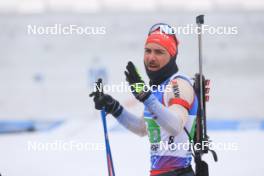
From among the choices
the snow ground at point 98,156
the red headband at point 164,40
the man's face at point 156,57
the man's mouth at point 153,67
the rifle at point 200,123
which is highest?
the red headband at point 164,40

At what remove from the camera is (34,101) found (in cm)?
855

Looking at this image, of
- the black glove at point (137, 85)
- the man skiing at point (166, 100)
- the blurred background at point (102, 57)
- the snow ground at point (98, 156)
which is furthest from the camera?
the blurred background at point (102, 57)

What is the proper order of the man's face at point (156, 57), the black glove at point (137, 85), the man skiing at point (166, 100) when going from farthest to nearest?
1. the man's face at point (156, 57)
2. the man skiing at point (166, 100)
3. the black glove at point (137, 85)

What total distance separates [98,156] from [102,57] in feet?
11.2

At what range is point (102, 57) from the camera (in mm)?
8773

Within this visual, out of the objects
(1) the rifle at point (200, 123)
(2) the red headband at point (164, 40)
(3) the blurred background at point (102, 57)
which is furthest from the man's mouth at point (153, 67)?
(3) the blurred background at point (102, 57)

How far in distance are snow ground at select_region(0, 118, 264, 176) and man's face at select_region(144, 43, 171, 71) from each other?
7.00 ft

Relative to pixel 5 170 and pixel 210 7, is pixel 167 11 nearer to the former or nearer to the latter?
pixel 210 7

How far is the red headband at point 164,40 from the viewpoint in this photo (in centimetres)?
281

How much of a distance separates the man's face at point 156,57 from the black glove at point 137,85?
13.4 inches

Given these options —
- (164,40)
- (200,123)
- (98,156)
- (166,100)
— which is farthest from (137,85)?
(98,156)

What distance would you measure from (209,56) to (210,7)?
2.77ft

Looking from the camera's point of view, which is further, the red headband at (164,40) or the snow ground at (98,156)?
the snow ground at (98,156)

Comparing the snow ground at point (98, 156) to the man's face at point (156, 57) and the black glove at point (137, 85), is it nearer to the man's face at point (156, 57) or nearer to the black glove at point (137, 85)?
the man's face at point (156, 57)
